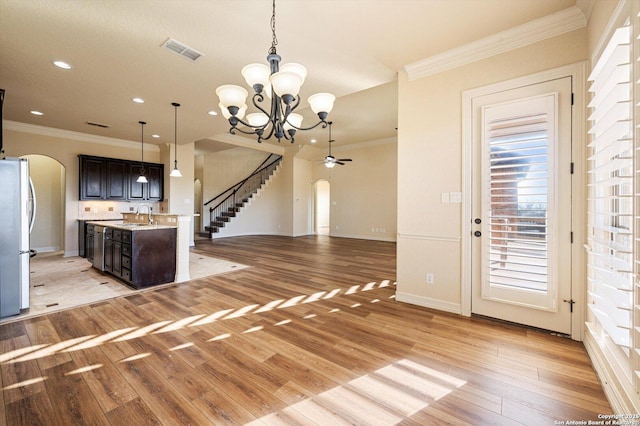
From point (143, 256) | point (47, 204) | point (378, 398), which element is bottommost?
point (378, 398)

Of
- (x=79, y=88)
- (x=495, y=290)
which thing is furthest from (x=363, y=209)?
(x=79, y=88)

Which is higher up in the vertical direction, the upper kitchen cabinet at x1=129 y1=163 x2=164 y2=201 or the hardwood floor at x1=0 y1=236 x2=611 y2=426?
the upper kitchen cabinet at x1=129 y1=163 x2=164 y2=201

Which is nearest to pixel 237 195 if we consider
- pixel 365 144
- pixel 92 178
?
pixel 92 178

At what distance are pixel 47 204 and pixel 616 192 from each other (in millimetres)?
10862

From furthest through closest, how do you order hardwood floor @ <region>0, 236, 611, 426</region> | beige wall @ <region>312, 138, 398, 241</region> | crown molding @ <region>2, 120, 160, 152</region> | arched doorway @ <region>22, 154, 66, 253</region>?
beige wall @ <region>312, 138, 398, 241</region>
arched doorway @ <region>22, 154, 66, 253</region>
crown molding @ <region>2, 120, 160, 152</region>
hardwood floor @ <region>0, 236, 611, 426</region>

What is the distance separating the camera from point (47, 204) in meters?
7.20

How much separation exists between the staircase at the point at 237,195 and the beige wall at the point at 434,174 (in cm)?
825

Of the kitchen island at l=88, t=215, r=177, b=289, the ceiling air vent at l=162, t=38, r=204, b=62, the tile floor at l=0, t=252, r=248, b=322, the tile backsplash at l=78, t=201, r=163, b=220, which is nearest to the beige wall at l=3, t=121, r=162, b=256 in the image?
the tile backsplash at l=78, t=201, r=163, b=220

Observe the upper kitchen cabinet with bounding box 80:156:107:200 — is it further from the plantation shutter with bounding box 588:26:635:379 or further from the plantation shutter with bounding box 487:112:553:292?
the plantation shutter with bounding box 588:26:635:379

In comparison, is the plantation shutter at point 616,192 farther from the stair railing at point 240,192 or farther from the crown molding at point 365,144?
the stair railing at point 240,192

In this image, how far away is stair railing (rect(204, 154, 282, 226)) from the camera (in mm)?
10961

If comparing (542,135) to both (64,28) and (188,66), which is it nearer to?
(188,66)

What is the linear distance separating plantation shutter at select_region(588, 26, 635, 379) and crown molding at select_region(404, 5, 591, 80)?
928mm

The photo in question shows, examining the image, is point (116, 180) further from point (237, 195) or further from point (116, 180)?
point (237, 195)
